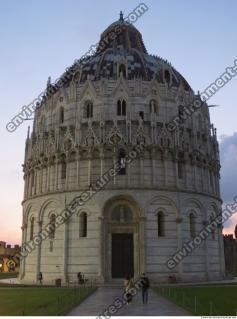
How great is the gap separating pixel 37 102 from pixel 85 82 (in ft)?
27.7

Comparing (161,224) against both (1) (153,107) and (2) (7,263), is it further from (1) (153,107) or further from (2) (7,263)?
(2) (7,263)

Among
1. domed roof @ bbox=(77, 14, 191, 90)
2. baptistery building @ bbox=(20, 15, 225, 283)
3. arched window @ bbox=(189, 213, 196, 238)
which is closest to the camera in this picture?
baptistery building @ bbox=(20, 15, 225, 283)

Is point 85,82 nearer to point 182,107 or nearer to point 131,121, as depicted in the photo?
point 131,121

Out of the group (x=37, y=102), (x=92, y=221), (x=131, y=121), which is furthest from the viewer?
(x=37, y=102)

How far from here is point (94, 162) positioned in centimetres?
4416

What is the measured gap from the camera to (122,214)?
43.2 m

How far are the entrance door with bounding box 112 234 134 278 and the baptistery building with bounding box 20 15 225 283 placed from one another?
0.10 meters

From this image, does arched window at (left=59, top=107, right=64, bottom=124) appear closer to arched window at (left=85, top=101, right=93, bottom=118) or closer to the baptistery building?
the baptistery building

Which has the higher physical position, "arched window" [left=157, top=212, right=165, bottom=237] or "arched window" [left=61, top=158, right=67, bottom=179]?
"arched window" [left=61, top=158, right=67, bottom=179]

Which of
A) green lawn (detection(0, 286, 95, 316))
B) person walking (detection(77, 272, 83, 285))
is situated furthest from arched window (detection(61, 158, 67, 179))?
green lawn (detection(0, 286, 95, 316))

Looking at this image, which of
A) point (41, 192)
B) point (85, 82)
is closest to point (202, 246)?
point (41, 192)

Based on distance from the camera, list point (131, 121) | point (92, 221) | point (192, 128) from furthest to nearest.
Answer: point (192, 128), point (131, 121), point (92, 221)

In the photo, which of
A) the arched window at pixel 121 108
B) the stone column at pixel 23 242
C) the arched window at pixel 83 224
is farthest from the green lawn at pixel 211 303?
the stone column at pixel 23 242

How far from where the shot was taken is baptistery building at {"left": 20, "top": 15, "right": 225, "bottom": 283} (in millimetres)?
42062
